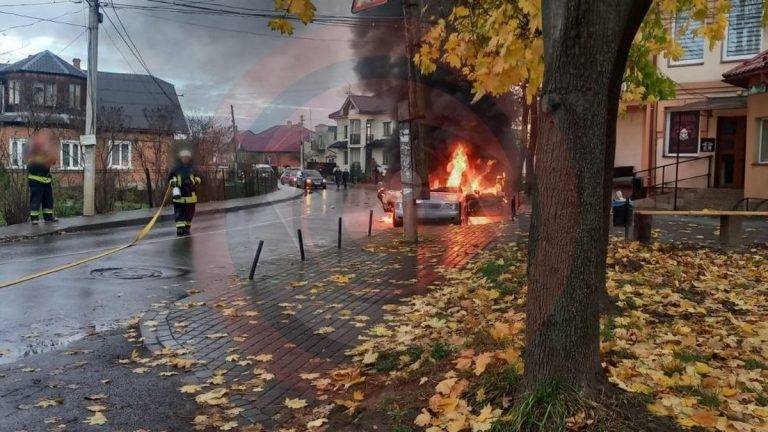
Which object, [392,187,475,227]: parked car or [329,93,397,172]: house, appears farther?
[329,93,397,172]: house

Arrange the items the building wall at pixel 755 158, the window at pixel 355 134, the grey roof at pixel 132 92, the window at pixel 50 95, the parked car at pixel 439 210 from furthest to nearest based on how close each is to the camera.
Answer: the window at pixel 355 134
the grey roof at pixel 132 92
the window at pixel 50 95
the parked car at pixel 439 210
the building wall at pixel 755 158

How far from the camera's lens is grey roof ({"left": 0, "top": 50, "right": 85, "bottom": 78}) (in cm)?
3709

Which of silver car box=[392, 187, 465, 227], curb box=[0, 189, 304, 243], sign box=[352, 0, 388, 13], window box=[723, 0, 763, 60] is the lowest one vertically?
curb box=[0, 189, 304, 243]

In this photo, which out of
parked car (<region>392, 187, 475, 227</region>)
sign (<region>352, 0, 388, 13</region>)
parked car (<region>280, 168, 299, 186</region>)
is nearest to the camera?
sign (<region>352, 0, 388, 13</region>)

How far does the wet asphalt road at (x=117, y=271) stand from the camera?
690cm

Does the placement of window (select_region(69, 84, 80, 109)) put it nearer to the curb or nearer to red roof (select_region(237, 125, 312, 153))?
the curb

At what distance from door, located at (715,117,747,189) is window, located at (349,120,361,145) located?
50447mm

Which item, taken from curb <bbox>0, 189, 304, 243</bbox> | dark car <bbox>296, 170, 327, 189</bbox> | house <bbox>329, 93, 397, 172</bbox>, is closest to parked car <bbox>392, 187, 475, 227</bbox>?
curb <bbox>0, 189, 304, 243</bbox>

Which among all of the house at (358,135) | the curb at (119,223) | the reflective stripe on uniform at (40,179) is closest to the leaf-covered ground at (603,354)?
the curb at (119,223)

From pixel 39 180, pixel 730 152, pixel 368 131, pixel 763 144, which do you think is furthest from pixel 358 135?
pixel 39 180

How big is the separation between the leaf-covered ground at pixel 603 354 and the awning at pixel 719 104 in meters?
13.4

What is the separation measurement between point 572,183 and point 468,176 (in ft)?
88.0

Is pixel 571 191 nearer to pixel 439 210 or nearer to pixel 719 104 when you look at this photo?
pixel 439 210

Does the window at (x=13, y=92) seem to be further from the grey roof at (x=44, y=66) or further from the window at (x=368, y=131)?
the window at (x=368, y=131)
